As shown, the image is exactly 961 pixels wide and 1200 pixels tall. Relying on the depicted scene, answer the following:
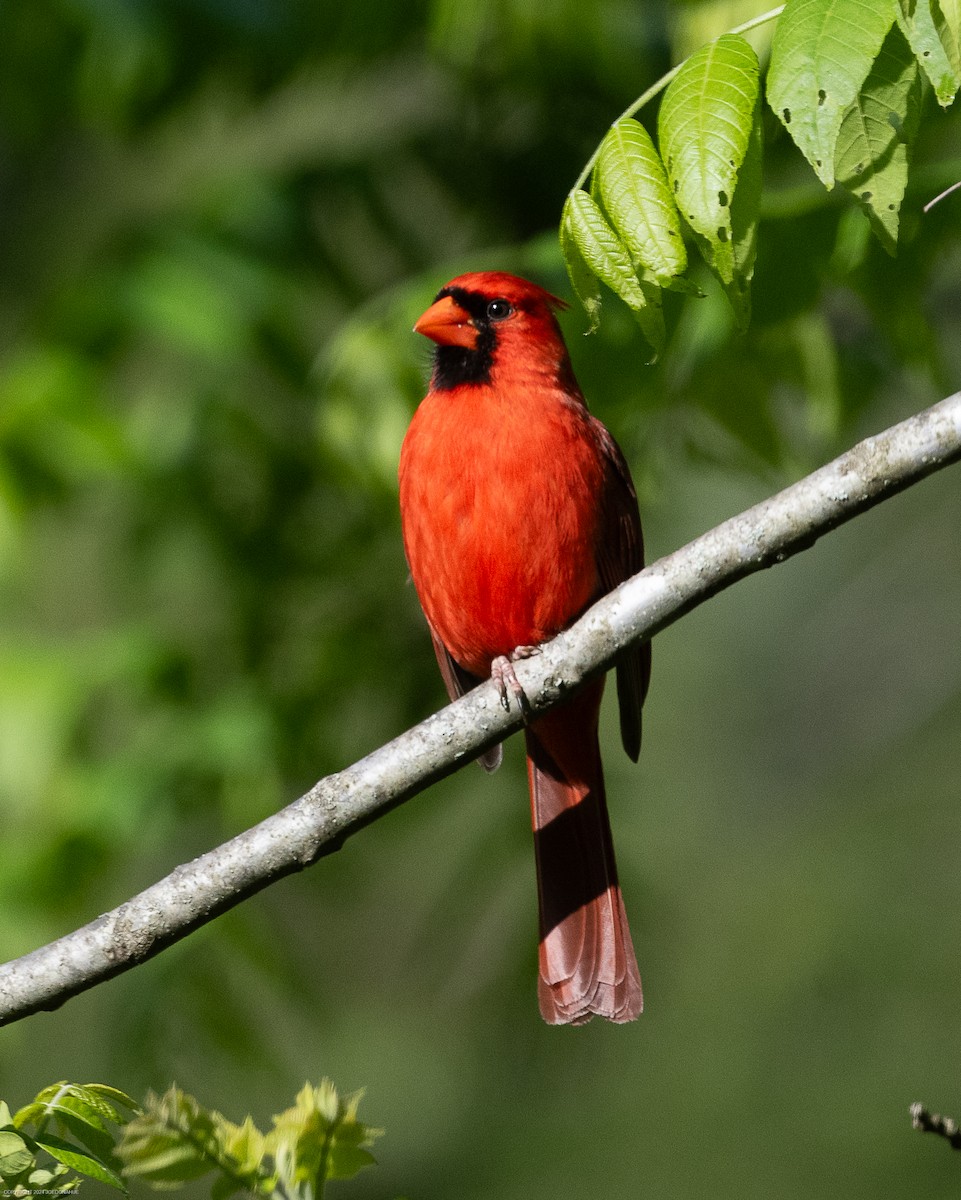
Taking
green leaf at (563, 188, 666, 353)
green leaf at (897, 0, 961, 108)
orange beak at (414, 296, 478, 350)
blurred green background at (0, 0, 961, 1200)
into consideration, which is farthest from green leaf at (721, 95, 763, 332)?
orange beak at (414, 296, 478, 350)

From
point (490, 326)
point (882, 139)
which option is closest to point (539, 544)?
point (490, 326)

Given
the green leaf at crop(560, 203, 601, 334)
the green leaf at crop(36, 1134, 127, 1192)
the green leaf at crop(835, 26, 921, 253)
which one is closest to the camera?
the green leaf at crop(36, 1134, 127, 1192)

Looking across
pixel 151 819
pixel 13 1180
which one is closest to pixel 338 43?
pixel 151 819

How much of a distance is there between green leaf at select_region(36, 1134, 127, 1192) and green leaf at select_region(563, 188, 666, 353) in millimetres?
1222

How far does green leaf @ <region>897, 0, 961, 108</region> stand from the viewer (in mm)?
1889

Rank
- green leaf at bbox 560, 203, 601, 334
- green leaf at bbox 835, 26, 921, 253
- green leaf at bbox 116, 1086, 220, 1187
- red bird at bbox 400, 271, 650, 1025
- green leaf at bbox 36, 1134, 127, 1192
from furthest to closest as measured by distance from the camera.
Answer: red bird at bbox 400, 271, 650, 1025, green leaf at bbox 560, 203, 601, 334, green leaf at bbox 835, 26, 921, 253, green leaf at bbox 36, 1134, 127, 1192, green leaf at bbox 116, 1086, 220, 1187

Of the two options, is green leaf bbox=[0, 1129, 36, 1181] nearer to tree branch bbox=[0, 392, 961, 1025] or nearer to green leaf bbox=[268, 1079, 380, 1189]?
green leaf bbox=[268, 1079, 380, 1189]

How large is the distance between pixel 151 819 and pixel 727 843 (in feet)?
15.5

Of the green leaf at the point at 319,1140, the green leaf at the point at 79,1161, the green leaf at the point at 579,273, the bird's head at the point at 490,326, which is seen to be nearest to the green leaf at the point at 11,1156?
the green leaf at the point at 79,1161

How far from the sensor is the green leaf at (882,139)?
1.94m

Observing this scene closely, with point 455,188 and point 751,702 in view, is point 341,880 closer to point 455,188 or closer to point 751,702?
point 455,188

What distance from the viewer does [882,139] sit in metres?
1.95

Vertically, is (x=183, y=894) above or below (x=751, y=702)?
below

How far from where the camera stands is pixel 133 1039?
4012mm
